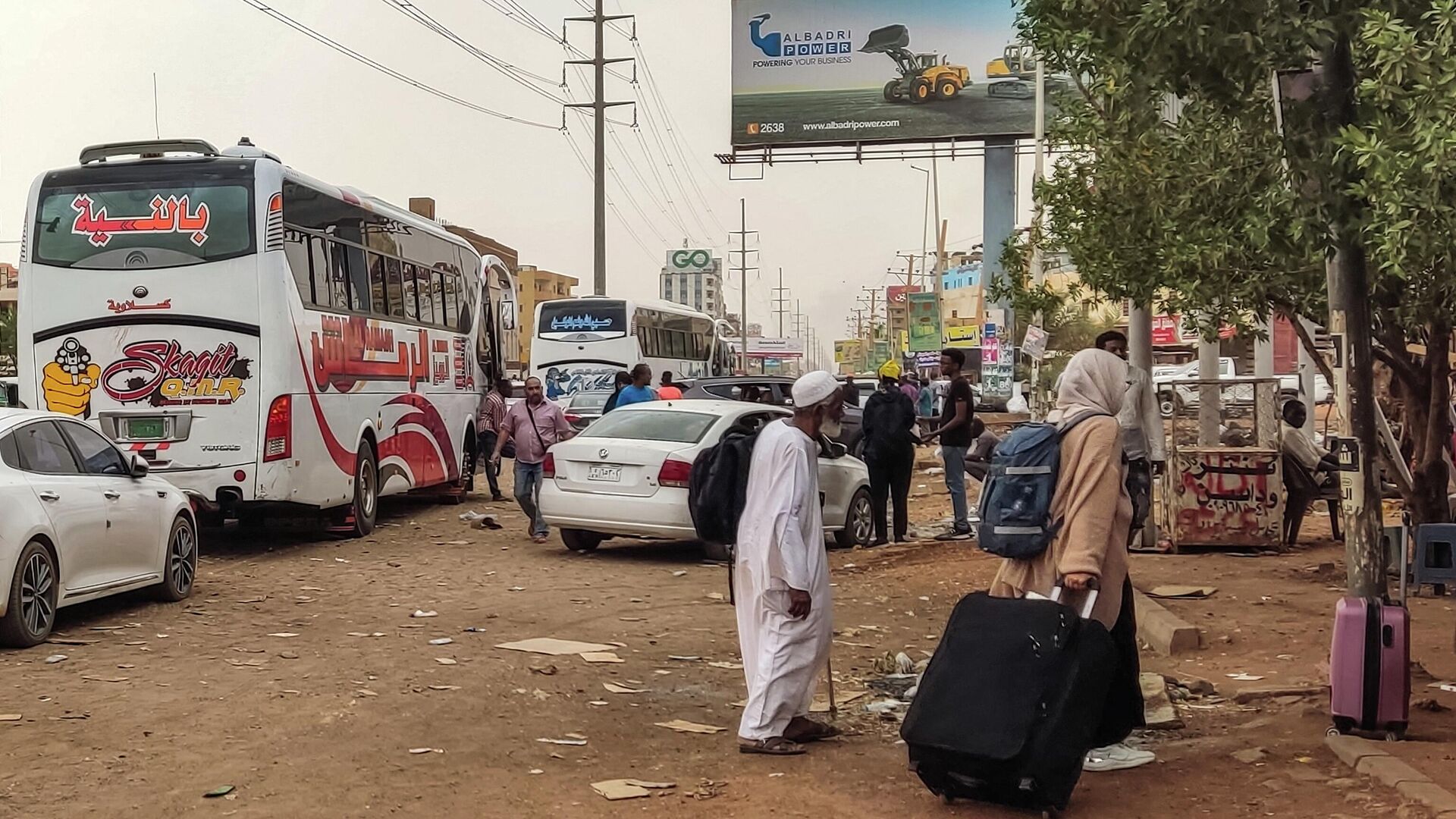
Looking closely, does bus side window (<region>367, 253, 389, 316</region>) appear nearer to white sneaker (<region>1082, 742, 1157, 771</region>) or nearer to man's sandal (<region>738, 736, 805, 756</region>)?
man's sandal (<region>738, 736, 805, 756</region>)

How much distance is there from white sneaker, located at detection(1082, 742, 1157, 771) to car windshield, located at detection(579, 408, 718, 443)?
25.2 ft

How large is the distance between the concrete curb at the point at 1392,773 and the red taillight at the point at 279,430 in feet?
33.0

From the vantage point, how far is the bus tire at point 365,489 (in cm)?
1620

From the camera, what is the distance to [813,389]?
6.63 metres

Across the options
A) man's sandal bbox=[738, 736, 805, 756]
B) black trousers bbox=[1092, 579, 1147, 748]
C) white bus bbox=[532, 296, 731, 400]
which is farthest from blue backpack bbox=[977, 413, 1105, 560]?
white bus bbox=[532, 296, 731, 400]

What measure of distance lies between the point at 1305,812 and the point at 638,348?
1127 inches

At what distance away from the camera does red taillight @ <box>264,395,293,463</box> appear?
13.9 metres

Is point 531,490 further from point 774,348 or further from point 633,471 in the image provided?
point 774,348

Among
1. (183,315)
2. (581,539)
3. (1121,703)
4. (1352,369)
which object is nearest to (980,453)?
(581,539)

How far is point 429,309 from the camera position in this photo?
19406mm

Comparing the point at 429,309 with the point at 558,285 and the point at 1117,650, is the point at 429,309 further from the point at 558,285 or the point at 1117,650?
the point at 558,285

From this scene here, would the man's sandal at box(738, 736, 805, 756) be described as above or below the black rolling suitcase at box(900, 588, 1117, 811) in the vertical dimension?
below

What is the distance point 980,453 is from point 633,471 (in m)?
5.50

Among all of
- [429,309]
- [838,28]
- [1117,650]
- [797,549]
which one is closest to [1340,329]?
[1117,650]
